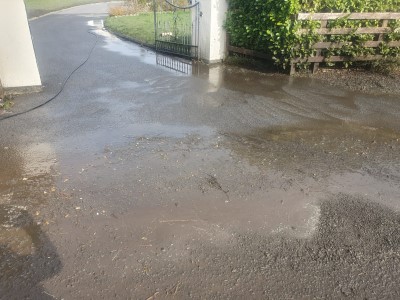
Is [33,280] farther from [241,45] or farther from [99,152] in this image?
Result: [241,45]

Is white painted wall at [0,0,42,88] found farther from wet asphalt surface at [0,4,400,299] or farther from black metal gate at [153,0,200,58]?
black metal gate at [153,0,200,58]

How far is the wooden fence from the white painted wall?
6505 millimetres

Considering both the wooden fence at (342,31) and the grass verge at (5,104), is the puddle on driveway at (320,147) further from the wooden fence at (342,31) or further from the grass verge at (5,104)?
the grass verge at (5,104)

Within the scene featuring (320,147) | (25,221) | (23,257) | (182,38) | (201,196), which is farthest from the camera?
(182,38)

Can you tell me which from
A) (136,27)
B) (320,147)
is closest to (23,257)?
(320,147)

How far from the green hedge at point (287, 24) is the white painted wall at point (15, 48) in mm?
5586

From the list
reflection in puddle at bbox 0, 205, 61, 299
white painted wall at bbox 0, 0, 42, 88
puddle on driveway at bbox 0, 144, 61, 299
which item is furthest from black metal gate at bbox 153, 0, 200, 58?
reflection in puddle at bbox 0, 205, 61, 299

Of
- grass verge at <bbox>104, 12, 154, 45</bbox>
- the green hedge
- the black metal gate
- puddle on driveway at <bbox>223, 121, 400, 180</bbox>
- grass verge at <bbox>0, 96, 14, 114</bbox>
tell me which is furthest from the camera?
grass verge at <bbox>104, 12, 154, 45</bbox>

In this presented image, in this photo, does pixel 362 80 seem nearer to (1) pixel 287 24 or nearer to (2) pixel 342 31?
(2) pixel 342 31

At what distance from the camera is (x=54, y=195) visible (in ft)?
14.3

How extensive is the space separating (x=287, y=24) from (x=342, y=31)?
168 centimetres

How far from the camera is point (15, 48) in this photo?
7.50 metres

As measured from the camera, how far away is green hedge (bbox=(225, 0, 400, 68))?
27.8ft

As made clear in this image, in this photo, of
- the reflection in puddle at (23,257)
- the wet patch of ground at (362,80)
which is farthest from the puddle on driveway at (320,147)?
the reflection in puddle at (23,257)
